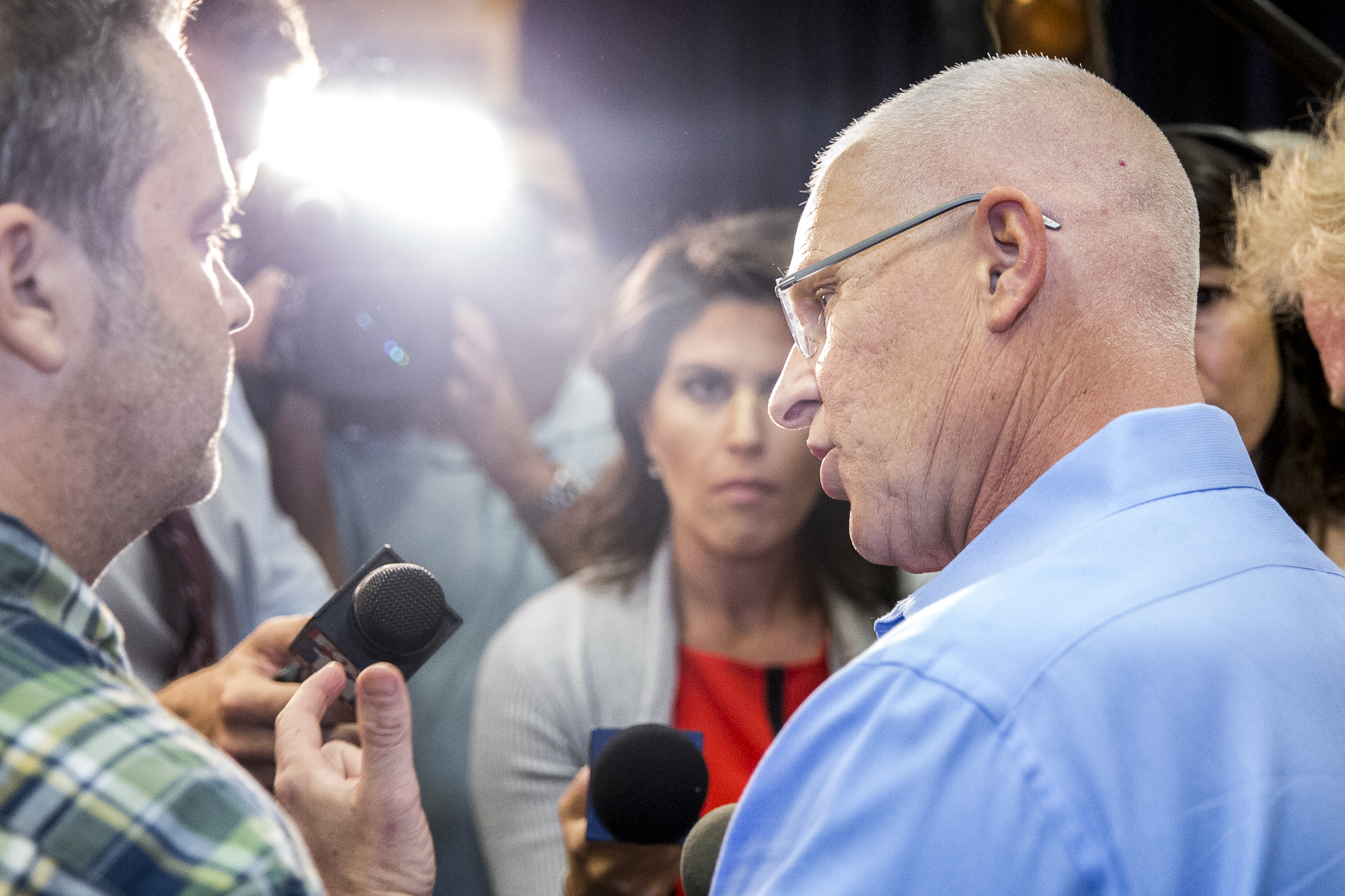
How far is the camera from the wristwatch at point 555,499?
177 cm

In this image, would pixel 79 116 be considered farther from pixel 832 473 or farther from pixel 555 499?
pixel 555 499

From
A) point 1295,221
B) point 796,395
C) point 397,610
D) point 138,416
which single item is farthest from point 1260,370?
point 138,416

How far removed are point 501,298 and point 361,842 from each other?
1.22m

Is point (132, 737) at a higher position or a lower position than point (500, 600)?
higher

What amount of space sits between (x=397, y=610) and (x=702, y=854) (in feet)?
1.03

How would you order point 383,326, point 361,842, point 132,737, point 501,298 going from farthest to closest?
point 501,298, point 383,326, point 361,842, point 132,737

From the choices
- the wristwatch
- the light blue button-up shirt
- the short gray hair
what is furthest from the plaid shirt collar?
the wristwatch

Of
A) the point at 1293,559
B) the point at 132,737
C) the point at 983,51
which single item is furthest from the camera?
the point at 983,51

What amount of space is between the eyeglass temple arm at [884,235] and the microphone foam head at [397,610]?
1.28 ft

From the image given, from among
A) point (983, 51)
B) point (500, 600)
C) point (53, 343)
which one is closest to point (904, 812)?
point (53, 343)

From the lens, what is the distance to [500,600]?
1.59 meters

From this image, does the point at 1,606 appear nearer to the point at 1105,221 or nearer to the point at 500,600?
the point at 1105,221

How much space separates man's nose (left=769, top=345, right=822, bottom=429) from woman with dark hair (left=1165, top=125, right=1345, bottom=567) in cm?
67

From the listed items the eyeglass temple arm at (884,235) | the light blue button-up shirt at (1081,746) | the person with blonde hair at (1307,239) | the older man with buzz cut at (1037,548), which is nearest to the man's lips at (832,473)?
the older man with buzz cut at (1037,548)
